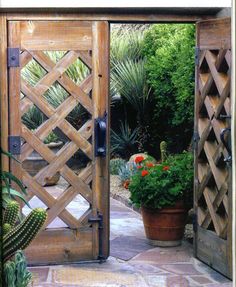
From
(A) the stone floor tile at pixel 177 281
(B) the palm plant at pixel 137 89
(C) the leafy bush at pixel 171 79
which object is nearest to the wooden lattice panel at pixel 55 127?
(A) the stone floor tile at pixel 177 281

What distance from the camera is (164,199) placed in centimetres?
628

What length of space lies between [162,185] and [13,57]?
1.81m

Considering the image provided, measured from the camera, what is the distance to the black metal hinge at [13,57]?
543cm

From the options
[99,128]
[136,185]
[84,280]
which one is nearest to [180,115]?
[136,185]

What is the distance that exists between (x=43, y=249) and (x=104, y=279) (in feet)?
2.01

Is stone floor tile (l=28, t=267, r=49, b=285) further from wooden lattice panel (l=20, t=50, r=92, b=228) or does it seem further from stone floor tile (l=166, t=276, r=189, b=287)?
stone floor tile (l=166, t=276, r=189, b=287)

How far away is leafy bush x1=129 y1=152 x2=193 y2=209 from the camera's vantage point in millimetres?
6270

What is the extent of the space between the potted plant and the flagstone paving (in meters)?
0.14

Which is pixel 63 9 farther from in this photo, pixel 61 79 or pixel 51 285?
pixel 51 285

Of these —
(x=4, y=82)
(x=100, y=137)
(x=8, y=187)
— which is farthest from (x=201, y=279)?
(x=8, y=187)

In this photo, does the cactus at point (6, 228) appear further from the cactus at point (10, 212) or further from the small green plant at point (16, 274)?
the small green plant at point (16, 274)

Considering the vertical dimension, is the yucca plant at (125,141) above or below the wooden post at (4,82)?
below

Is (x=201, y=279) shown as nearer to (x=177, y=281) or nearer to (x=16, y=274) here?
(x=177, y=281)
